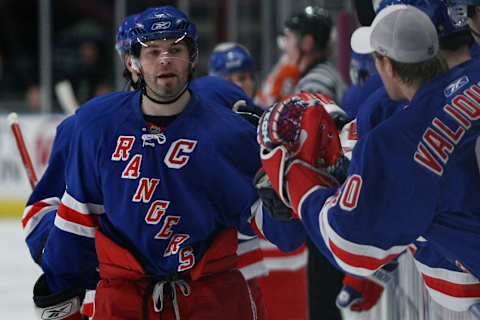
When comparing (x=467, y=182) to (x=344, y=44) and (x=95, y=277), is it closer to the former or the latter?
(x=95, y=277)

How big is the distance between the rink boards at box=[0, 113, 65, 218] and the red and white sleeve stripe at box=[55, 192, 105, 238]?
5262mm

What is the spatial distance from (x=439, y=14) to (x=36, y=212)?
1.11 m

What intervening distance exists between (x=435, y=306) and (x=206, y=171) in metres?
0.58

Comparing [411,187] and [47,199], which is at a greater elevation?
[411,187]

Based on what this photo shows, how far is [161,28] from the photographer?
6.95ft

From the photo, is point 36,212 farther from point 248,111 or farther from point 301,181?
point 301,181

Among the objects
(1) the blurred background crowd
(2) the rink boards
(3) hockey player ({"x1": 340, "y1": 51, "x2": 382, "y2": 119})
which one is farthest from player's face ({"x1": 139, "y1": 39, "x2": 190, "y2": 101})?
(1) the blurred background crowd

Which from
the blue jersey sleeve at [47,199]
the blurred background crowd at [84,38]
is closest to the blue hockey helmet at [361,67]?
the blue jersey sleeve at [47,199]

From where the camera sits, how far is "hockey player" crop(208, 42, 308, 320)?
3.62 meters

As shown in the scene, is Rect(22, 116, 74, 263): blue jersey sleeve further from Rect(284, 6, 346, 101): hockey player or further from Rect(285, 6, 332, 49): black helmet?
Rect(285, 6, 332, 49): black helmet

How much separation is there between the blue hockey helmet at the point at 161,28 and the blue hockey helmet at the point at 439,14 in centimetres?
51

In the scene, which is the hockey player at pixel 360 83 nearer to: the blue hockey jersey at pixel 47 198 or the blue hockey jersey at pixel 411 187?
the blue hockey jersey at pixel 47 198

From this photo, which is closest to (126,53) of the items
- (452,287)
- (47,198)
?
(47,198)

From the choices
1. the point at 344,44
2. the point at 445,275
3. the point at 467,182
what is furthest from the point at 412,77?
the point at 344,44
